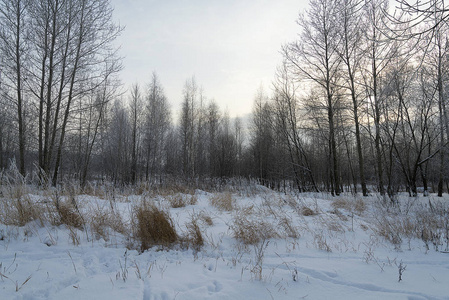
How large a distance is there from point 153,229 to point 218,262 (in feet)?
4.06

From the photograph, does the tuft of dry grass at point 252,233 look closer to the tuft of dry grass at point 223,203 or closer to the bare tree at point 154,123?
the tuft of dry grass at point 223,203

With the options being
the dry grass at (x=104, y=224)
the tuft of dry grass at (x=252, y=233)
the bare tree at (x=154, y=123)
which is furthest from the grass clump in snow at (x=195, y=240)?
the bare tree at (x=154, y=123)

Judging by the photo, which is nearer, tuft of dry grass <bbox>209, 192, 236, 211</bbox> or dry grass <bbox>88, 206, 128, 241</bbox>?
dry grass <bbox>88, 206, 128, 241</bbox>

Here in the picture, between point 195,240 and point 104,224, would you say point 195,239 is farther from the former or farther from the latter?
point 104,224

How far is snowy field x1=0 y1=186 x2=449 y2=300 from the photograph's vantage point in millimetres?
2104

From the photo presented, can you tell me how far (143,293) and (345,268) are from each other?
2386 mm

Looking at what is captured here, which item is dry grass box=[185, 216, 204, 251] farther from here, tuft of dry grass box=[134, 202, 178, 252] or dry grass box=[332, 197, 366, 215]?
dry grass box=[332, 197, 366, 215]

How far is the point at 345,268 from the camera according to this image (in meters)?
2.68

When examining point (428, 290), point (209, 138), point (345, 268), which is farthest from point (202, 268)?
point (209, 138)

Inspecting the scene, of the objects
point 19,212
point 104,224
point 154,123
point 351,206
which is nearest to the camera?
point 19,212

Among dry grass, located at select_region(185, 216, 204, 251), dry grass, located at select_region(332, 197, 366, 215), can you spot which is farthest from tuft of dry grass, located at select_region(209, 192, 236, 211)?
dry grass, located at select_region(332, 197, 366, 215)

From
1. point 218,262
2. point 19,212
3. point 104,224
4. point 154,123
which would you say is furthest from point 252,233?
point 154,123

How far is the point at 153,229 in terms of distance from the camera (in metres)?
3.45

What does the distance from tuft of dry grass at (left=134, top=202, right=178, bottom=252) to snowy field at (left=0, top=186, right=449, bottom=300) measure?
0.11 m
